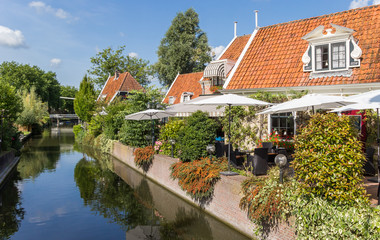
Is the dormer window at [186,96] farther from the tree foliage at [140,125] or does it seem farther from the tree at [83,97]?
the tree at [83,97]

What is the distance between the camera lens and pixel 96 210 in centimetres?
1188

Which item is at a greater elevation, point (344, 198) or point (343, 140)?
point (343, 140)

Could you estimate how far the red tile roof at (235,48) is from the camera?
70.0 ft

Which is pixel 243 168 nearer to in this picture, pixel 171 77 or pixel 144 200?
pixel 144 200

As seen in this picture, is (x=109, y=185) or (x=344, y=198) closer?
(x=344, y=198)

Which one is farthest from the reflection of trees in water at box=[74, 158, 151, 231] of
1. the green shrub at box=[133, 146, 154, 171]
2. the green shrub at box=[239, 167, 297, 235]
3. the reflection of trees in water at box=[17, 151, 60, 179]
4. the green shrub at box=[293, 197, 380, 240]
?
the green shrub at box=[293, 197, 380, 240]

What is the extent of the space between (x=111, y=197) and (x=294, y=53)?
1106cm

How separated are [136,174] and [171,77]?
27370mm

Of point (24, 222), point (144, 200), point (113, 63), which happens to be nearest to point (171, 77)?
point (113, 63)

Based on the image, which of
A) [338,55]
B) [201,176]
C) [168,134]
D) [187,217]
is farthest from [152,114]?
[338,55]

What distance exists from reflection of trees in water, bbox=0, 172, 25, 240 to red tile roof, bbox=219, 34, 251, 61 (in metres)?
15.0

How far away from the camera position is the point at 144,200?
13.1 m

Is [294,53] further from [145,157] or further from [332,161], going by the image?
[332,161]

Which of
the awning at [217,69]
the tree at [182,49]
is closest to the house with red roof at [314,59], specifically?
the awning at [217,69]
